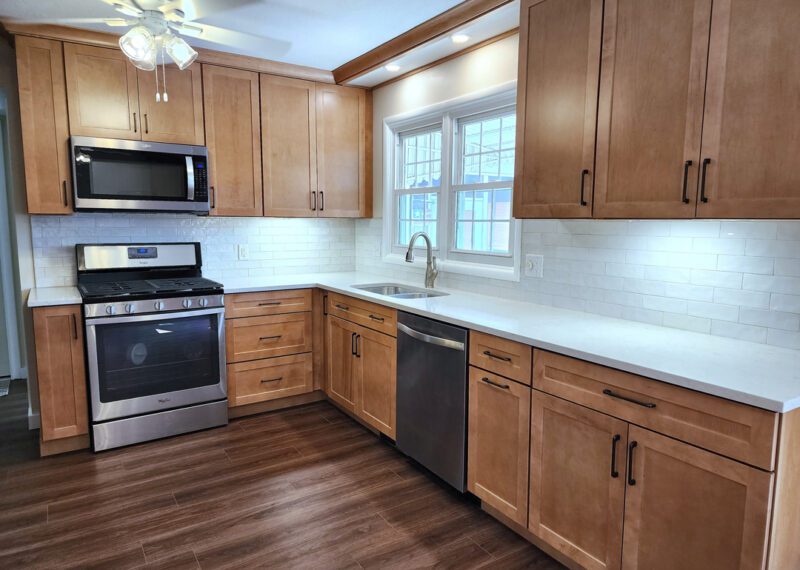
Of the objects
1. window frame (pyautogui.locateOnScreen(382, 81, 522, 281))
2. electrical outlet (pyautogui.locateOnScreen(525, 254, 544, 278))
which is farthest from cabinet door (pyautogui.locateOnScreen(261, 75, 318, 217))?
electrical outlet (pyautogui.locateOnScreen(525, 254, 544, 278))

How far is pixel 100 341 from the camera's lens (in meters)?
2.93

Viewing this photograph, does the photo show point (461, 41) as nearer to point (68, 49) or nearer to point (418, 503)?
point (68, 49)

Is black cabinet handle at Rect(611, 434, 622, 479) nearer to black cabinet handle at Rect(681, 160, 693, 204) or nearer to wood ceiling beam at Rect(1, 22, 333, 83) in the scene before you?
black cabinet handle at Rect(681, 160, 693, 204)

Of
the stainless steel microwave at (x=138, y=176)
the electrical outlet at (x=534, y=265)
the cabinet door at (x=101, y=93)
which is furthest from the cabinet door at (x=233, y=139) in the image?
the electrical outlet at (x=534, y=265)

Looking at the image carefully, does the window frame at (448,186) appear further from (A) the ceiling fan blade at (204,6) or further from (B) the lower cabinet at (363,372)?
(A) the ceiling fan blade at (204,6)

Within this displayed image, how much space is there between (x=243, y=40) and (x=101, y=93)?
3.02ft

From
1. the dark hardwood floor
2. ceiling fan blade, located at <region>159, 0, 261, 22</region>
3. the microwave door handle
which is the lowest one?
the dark hardwood floor

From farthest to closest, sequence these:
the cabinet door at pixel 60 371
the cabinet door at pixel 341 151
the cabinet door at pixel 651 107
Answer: the cabinet door at pixel 341 151, the cabinet door at pixel 60 371, the cabinet door at pixel 651 107

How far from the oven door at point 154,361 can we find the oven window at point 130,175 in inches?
31.3

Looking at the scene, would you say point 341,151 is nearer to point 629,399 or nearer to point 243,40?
point 243,40

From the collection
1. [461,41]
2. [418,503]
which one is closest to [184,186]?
[461,41]

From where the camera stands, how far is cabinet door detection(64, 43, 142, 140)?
119 inches

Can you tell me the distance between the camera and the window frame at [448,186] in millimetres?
2920

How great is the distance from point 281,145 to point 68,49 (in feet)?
4.49
